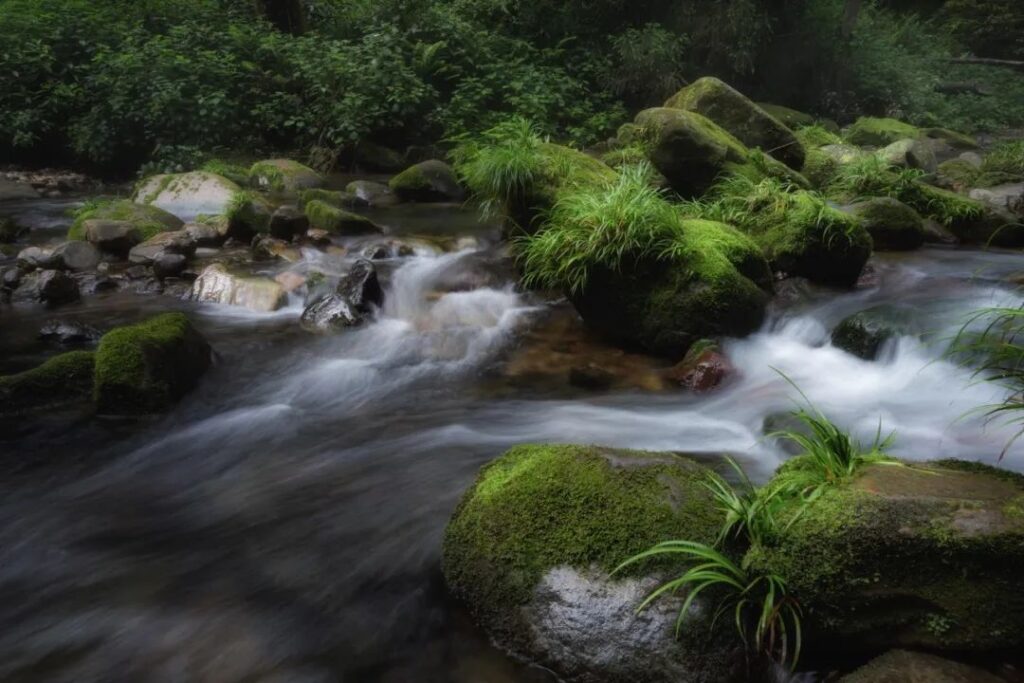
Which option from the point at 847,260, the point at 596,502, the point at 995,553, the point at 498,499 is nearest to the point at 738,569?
the point at 596,502

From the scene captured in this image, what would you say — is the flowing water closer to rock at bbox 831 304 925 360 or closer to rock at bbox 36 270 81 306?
rock at bbox 831 304 925 360

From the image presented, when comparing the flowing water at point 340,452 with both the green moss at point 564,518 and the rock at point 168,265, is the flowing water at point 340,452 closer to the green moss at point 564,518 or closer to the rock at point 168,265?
the green moss at point 564,518

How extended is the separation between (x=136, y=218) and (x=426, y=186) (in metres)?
4.60

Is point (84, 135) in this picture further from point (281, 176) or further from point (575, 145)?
point (575, 145)

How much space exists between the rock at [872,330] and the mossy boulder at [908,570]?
3.67m

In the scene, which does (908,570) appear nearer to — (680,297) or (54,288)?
(680,297)

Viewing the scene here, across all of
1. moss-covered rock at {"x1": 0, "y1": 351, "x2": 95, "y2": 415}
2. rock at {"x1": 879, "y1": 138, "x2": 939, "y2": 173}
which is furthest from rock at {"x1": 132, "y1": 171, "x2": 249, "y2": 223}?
rock at {"x1": 879, "y1": 138, "x2": 939, "y2": 173}

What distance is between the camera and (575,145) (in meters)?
15.5

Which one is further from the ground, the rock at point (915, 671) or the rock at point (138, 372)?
the rock at point (915, 671)

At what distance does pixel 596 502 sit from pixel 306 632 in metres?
1.43

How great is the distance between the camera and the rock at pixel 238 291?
8.05m

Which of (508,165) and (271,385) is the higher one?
(508,165)

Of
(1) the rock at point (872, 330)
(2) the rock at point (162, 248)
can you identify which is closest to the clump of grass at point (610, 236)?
(1) the rock at point (872, 330)

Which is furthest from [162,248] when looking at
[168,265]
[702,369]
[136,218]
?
[702,369]
